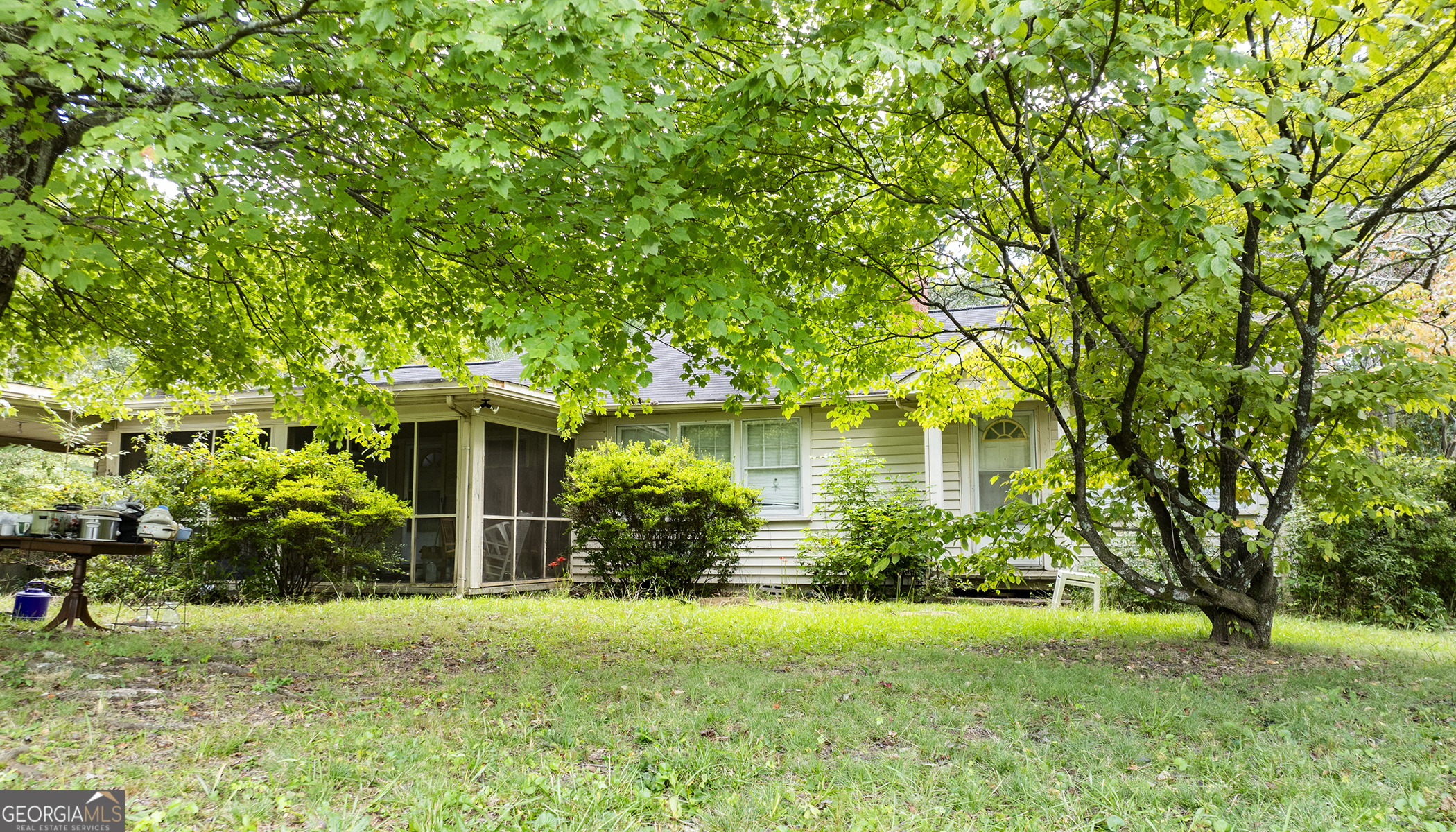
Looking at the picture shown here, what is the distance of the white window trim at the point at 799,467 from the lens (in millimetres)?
12086

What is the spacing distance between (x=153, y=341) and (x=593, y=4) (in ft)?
17.4

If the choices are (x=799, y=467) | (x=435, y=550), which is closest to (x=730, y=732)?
(x=435, y=550)

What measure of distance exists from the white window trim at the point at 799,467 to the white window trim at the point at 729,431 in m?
0.05

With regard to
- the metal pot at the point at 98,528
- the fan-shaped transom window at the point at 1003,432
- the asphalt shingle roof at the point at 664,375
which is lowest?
the metal pot at the point at 98,528

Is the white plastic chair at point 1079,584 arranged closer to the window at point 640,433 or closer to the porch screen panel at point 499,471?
the window at point 640,433

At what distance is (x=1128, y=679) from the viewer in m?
5.21

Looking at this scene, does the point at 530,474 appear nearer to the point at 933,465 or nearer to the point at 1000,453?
the point at 933,465

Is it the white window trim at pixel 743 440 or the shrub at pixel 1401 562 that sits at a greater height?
the white window trim at pixel 743 440

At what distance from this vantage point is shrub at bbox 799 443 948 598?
10.6m

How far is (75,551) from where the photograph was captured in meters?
6.30

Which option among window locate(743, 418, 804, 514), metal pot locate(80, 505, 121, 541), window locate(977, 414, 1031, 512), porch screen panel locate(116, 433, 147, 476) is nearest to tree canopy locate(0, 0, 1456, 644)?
metal pot locate(80, 505, 121, 541)

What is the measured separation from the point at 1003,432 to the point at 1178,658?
586 cm

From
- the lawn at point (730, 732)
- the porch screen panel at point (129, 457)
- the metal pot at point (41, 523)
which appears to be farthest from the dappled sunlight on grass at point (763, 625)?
the porch screen panel at point (129, 457)

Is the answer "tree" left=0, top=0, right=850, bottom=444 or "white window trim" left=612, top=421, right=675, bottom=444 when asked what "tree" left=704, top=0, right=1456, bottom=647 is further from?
"white window trim" left=612, top=421, right=675, bottom=444
